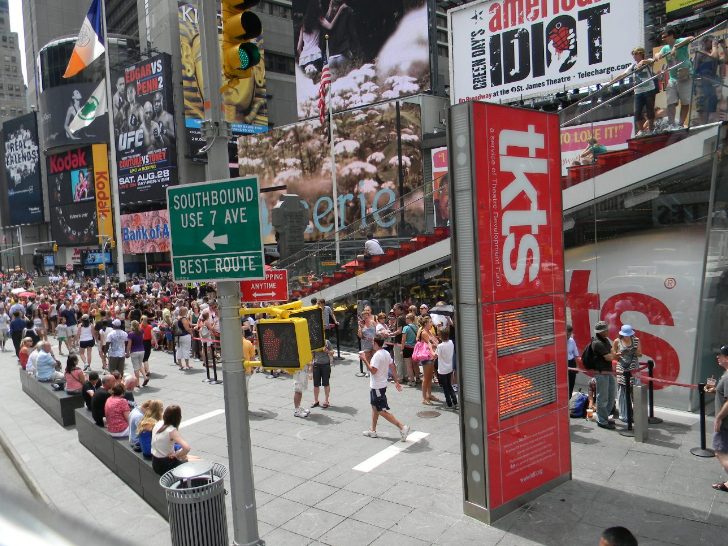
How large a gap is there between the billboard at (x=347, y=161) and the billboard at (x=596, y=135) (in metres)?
17.8

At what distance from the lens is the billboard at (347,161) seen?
1369 inches

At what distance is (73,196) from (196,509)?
7154 cm

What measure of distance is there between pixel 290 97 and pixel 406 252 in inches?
2067

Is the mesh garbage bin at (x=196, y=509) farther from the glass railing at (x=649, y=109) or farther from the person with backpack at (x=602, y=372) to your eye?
the glass railing at (x=649, y=109)

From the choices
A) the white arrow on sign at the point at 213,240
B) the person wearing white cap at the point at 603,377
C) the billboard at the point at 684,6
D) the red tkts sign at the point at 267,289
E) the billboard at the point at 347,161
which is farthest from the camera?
the billboard at the point at 347,161

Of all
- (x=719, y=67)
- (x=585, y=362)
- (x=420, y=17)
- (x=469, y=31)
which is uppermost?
(x=420, y=17)

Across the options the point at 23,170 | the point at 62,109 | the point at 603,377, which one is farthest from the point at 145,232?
the point at 603,377

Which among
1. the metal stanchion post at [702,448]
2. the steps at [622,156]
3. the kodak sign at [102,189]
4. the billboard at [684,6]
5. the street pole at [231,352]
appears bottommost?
the metal stanchion post at [702,448]

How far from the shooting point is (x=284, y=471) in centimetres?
895

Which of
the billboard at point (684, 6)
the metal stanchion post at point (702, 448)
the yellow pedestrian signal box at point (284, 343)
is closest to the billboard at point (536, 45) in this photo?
the billboard at point (684, 6)

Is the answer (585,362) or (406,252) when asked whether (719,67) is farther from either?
(406,252)

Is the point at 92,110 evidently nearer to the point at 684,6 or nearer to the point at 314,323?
the point at 314,323

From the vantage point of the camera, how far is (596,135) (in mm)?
12609

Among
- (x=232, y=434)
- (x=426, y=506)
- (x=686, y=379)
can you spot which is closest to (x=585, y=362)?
(x=686, y=379)
